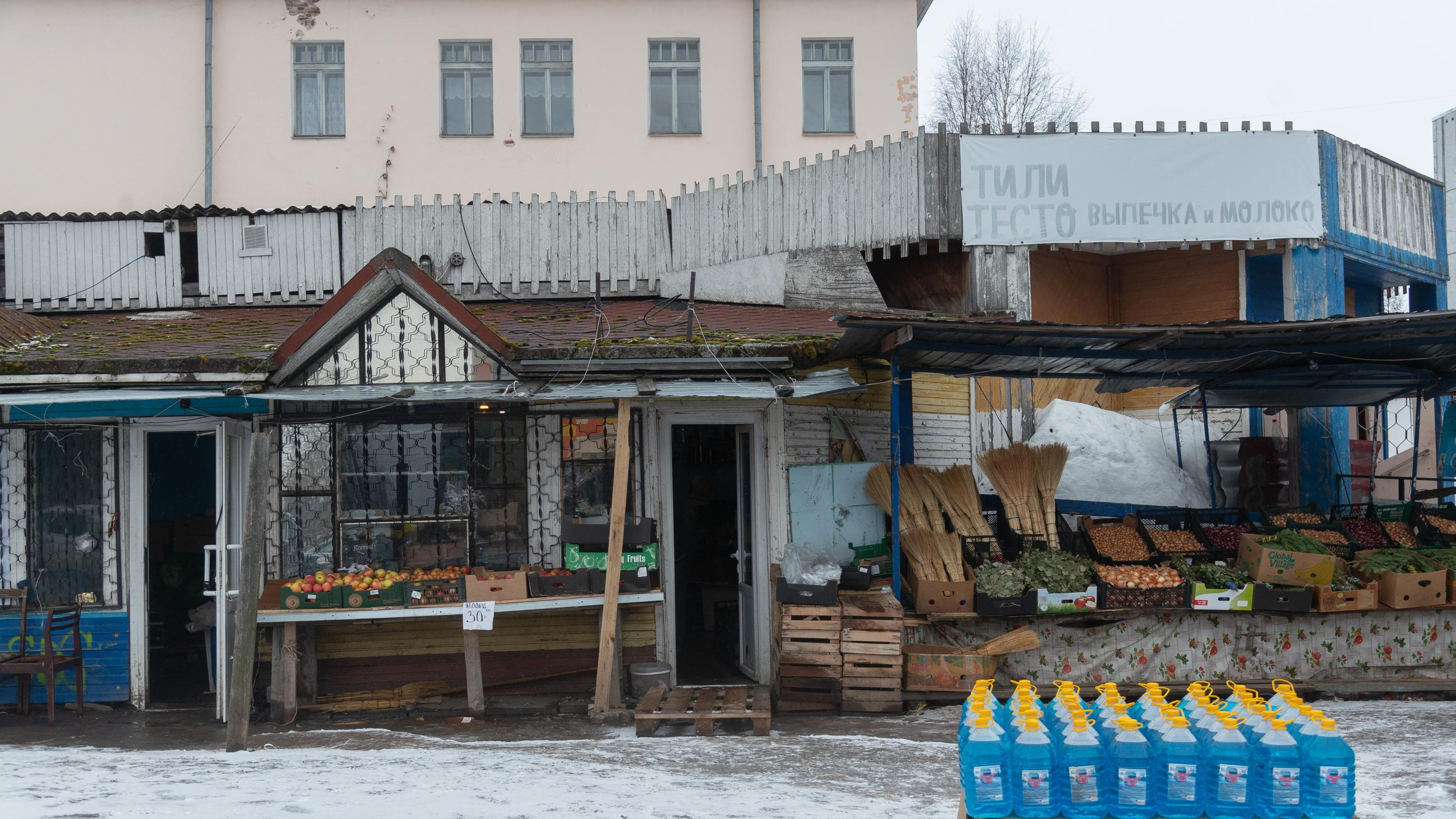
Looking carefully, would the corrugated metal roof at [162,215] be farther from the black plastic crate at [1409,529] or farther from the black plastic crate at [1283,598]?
the black plastic crate at [1409,529]

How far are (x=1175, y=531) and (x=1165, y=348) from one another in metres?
1.81

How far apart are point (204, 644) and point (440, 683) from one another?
3955 mm

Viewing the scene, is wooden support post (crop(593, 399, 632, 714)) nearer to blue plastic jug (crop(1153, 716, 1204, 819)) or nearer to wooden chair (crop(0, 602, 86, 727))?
wooden chair (crop(0, 602, 86, 727))

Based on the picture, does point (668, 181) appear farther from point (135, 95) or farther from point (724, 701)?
point (724, 701)

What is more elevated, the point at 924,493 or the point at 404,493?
the point at 404,493

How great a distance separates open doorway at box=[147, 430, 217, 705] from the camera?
12039 mm

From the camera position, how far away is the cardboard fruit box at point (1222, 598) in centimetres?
958

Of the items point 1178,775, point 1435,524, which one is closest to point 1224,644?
point 1435,524

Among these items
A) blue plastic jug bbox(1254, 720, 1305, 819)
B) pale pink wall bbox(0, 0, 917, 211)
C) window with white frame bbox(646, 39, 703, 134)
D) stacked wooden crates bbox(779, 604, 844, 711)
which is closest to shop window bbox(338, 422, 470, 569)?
stacked wooden crates bbox(779, 604, 844, 711)

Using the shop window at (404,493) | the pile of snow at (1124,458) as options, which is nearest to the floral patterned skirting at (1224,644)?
the shop window at (404,493)

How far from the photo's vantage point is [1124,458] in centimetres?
1565

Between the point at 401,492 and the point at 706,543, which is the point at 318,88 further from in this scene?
the point at 401,492

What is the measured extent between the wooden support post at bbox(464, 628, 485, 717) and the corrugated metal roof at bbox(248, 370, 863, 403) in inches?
83.1

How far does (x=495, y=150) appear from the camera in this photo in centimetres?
1980
